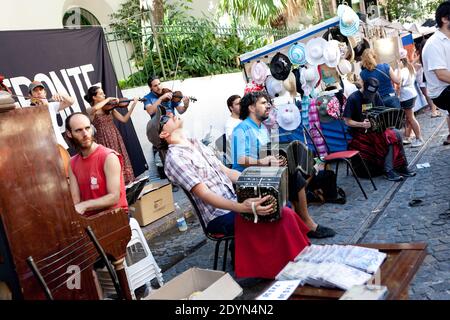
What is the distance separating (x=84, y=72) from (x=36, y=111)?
384cm

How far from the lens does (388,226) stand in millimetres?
4492

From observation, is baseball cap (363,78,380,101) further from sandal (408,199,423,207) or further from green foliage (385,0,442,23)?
green foliage (385,0,442,23)

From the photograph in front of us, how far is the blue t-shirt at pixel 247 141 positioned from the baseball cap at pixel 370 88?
2533 millimetres

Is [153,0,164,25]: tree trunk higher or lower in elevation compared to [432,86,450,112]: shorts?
higher

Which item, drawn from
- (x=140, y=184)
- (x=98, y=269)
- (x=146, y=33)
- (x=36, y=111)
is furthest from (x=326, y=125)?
(x=36, y=111)

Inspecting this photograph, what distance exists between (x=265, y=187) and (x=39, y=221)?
141 cm

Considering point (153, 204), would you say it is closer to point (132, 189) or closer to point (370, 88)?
point (132, 189)

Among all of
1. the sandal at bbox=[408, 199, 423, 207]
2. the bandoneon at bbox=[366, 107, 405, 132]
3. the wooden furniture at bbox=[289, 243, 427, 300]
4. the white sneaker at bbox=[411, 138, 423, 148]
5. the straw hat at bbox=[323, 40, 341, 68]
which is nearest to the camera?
the wooden furniture at bbox=[289, 243, 427, 300]

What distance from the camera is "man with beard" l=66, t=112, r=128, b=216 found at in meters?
3.41

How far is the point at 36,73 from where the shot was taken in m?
5.67

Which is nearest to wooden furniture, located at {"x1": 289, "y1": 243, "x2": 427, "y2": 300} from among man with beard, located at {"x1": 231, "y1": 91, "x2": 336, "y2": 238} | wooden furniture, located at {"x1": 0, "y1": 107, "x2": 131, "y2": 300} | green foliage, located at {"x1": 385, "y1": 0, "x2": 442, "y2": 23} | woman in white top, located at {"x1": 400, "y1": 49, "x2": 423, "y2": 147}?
wooden furniture, located at {"x1": 0, "y1": 107, "x2": 131, "y2": 300}

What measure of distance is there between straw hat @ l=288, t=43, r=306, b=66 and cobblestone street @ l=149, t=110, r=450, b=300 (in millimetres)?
2099
